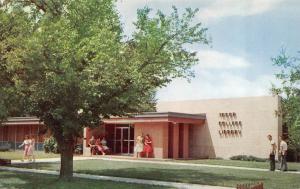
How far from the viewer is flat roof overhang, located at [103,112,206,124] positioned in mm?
33750

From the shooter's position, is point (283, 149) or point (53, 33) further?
point (283, 149)

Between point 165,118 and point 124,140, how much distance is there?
680 cm

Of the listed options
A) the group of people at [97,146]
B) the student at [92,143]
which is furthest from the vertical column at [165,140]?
the student at [92,143]

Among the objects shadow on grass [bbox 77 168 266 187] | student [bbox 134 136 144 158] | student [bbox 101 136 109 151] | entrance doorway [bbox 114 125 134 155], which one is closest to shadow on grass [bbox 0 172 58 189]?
shadow on grass [bbox 77 168 266 187]

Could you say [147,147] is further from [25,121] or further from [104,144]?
[25,121]

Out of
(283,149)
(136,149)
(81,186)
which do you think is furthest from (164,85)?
(136,149)

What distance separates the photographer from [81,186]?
1723cm

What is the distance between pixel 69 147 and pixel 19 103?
247 centimetres

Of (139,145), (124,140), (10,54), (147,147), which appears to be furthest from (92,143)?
(10,54)

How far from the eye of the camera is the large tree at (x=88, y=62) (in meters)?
17.3

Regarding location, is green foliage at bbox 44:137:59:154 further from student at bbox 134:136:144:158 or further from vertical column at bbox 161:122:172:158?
vertical column at bbox 161:122:172:158

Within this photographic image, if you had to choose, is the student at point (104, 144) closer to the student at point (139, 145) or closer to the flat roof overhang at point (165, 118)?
the flat roof overhang at point (165, 118)

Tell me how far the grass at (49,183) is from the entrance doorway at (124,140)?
1875cm

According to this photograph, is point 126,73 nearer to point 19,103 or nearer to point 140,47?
point 140,47
